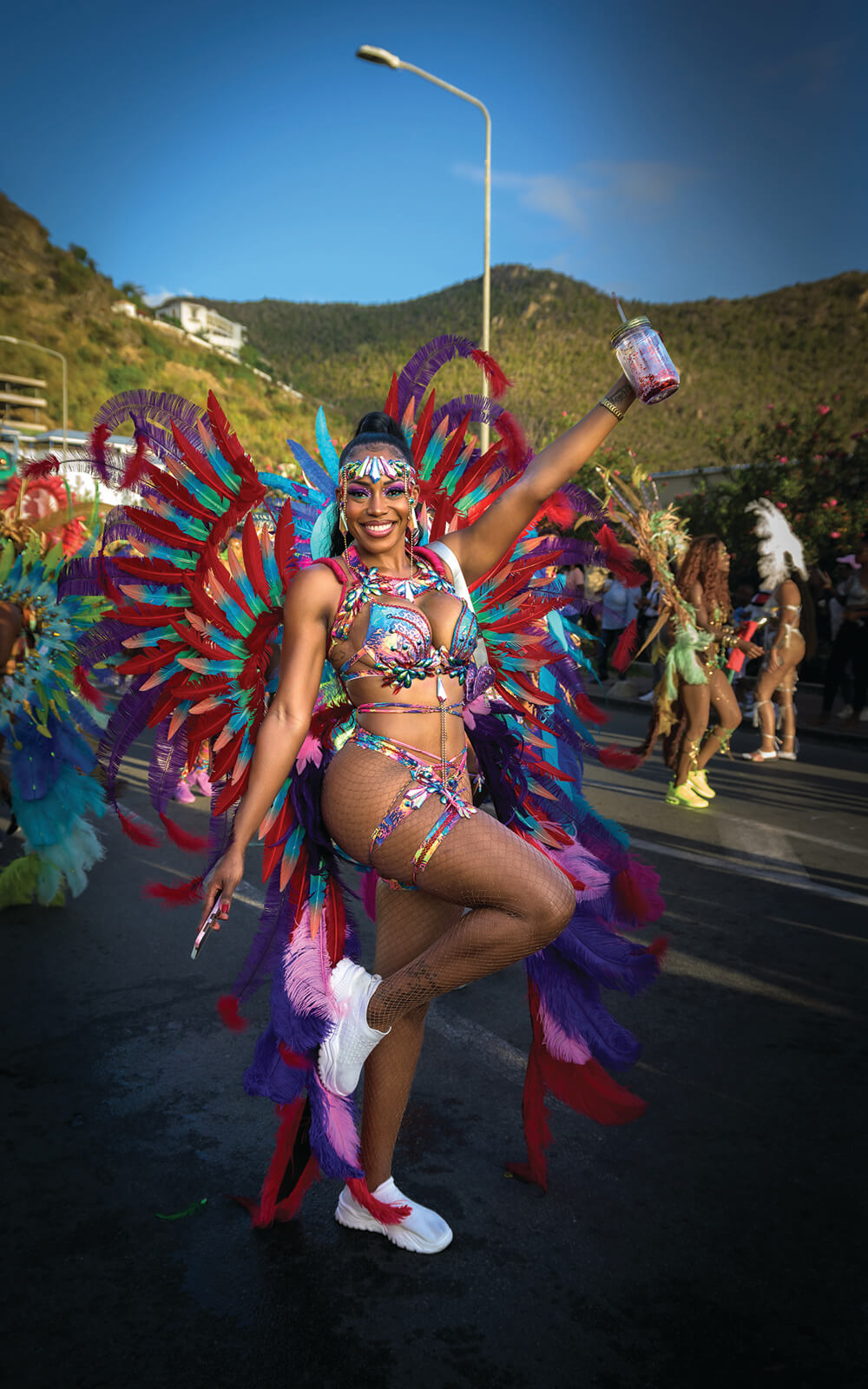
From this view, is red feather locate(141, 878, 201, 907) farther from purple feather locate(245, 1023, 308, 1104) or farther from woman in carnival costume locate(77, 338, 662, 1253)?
purple feather locate(245, 1023, 308, 1104)

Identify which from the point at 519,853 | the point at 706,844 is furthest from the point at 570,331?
the point at 519,853

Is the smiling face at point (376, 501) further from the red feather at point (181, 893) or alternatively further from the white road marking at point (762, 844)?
the white road marking at point (762, 844)

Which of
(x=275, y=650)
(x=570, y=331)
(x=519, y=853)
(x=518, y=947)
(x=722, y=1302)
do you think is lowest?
(x=722, y=1302)

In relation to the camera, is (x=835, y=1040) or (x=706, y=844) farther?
(x=706, y=844)

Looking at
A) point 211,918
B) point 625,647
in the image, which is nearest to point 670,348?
point 625,647

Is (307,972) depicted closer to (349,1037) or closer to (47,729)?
(349,1037)

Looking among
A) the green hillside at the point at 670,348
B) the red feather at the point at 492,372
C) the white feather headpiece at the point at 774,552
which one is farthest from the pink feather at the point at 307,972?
the green hillside at the point at 670,348

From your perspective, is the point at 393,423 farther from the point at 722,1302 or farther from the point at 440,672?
the point at 722,1302

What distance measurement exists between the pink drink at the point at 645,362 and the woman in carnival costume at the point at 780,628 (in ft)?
24.3

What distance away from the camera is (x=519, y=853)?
221 cm

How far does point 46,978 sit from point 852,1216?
317cm

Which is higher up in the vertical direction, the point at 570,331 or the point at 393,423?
the point at 570,331

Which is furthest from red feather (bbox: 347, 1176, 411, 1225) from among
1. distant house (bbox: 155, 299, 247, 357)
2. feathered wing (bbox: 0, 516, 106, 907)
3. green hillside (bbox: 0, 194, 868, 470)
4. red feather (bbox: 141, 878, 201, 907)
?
distant house (bbox: 155, 299, 247, 357)

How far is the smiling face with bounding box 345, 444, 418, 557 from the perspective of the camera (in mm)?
2404
